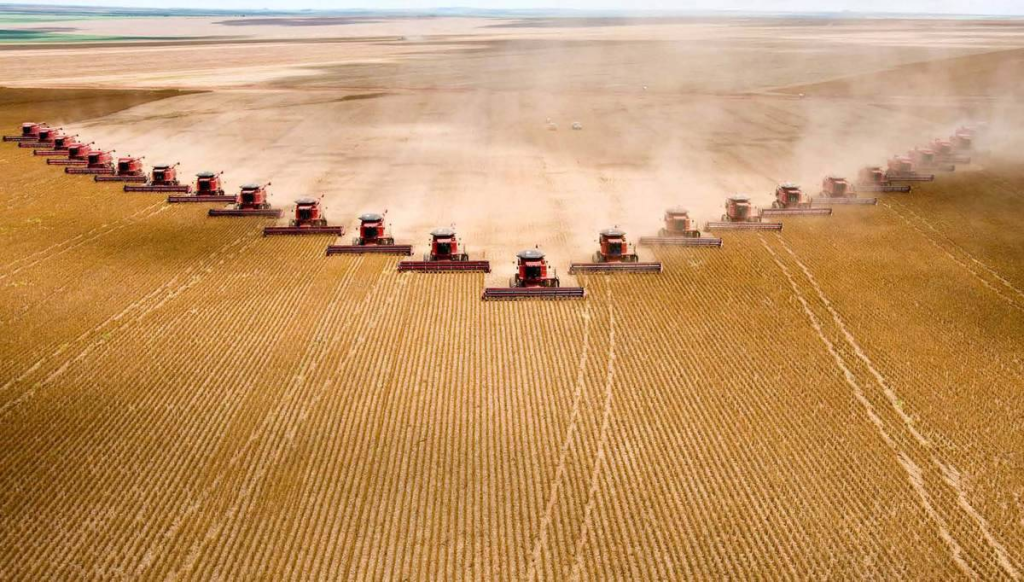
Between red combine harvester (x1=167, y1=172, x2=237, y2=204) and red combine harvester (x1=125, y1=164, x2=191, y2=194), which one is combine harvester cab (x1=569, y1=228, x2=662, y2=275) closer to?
red combine harvester (x1=167, y1=172, x2=237, y2=204)

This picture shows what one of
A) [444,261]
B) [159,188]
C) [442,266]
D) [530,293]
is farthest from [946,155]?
[159,188]

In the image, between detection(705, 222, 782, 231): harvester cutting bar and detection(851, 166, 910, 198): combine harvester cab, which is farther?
detection(851, 166, 910, 198): combine harvester cab

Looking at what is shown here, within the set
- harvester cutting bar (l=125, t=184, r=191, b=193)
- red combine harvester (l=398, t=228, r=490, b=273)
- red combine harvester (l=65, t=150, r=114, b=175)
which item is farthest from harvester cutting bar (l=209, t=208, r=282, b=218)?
red combine harvester (l=65, t=150, r=114, b=175)

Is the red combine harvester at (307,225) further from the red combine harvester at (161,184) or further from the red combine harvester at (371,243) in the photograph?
the red combine harvester at (161,184)

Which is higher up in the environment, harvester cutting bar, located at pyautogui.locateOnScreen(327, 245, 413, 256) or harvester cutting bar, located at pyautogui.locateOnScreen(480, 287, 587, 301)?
harvester cutting bar, located at pyautogui.locateOnScreen(327, 245, 413, 256)

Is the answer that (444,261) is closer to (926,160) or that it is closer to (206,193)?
(206,193)

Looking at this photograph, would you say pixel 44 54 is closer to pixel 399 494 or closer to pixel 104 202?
pixel 104 202

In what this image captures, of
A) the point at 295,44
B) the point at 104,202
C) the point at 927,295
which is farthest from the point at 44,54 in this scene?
the point at 927,295
